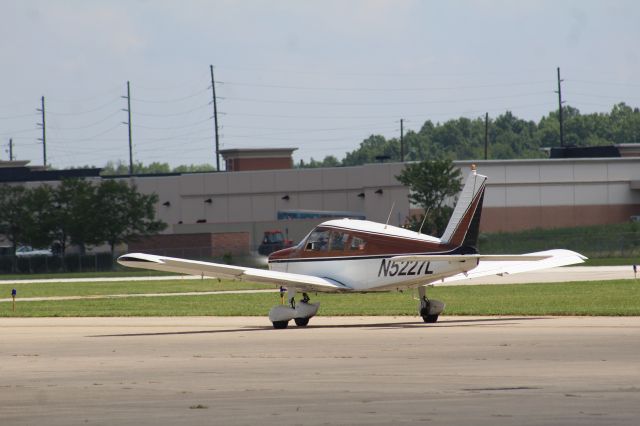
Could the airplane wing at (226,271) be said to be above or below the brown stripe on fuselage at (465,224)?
below

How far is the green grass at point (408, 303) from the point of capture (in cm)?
3341

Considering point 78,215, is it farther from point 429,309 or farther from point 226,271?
point 429,309

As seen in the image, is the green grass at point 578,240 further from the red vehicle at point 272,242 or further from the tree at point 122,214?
the tree at point 122,214

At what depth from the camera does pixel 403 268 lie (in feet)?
93.1

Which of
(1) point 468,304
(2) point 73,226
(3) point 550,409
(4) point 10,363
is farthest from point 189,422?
(2) point 73,226

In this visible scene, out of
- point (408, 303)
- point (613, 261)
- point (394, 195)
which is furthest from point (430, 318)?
point (394, 195)

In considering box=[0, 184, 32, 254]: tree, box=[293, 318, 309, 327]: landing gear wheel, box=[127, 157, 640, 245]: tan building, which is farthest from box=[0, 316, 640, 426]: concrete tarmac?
box=[0, 184, 32, 254]: tree

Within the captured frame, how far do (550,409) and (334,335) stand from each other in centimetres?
1256

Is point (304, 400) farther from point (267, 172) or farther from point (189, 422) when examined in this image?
point (267, 172)

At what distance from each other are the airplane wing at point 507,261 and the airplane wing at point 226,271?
6.38 feet

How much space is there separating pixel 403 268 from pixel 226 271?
390cm

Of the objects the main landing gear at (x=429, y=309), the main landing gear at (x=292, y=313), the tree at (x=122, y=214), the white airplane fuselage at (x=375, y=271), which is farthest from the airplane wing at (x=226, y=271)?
the tree at (x=122, y=214)

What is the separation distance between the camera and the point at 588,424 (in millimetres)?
12586

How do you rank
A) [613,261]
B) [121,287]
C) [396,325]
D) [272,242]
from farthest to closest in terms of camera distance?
[272,242]
[613,261]
[121,287]
[396,325]
